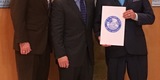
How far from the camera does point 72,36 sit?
2121mm

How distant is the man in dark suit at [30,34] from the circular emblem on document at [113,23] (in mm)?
465

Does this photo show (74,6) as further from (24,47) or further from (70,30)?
(24,47)

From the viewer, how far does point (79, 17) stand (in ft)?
6.89

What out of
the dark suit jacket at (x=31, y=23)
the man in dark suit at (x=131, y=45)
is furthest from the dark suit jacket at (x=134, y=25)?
the dark suit jacket at (x=31, y=23)

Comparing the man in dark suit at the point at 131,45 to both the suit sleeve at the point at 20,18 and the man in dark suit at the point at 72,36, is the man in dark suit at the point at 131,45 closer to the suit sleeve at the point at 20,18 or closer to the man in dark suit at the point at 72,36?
the man in dark suit at the point at 72,36

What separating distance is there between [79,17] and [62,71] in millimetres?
438

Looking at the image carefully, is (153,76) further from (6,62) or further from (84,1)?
(6,62)

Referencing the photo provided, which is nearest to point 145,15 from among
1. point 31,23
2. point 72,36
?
point 72,36

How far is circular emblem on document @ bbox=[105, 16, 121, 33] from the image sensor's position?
2118mm

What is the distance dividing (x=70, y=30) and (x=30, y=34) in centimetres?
30

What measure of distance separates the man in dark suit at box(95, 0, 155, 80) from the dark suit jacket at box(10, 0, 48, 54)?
419 millimetres

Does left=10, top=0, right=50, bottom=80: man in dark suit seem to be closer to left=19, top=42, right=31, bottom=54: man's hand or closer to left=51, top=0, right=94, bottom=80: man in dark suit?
left=19, top=42, right=31, bottom=54: man's hand

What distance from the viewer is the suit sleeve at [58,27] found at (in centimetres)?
207

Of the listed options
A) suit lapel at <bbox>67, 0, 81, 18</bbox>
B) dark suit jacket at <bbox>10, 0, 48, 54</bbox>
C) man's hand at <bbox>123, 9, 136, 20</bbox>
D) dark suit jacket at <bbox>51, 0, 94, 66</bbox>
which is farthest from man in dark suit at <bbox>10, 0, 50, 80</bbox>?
man's hand at <bbox>123, 9, 136, 20</bbox>
